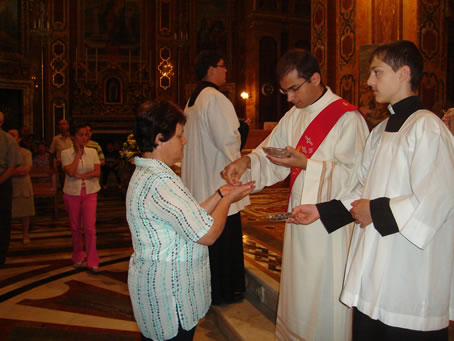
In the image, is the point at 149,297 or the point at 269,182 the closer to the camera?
the point at 149,297

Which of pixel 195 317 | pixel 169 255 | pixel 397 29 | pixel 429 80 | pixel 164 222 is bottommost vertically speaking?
pixel 195 317

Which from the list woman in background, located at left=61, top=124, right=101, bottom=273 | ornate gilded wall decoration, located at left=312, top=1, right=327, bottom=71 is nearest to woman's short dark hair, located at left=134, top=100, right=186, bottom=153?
woman in background, located at left=61, top=124, right=101, bottom=273

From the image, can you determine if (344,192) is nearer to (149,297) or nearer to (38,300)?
(149,297)

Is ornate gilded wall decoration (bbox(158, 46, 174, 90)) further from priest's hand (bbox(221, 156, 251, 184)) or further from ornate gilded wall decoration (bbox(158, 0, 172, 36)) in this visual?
priest's hand (bbox(221, 156, 251, 184))

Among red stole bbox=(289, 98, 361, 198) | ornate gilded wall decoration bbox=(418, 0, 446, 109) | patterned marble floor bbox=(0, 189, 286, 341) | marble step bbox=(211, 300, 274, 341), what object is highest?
ornate gilded wall decoration bbox=(418, 0, 446, 109)

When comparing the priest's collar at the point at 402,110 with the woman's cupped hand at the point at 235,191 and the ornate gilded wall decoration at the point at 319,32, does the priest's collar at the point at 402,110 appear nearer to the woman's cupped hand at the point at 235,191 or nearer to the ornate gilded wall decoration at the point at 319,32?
the woman's cupped hand at the point at 235,191

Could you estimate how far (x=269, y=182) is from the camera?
269 cm

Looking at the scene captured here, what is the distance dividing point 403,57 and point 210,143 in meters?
2.19

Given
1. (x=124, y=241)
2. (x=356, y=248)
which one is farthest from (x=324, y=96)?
(x=124, y=241)

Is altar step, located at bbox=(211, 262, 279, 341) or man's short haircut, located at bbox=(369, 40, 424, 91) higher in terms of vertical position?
man's short haircut, located at bbox=(369, 40, 424, 91)

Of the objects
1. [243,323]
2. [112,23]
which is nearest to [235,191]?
[243,323]

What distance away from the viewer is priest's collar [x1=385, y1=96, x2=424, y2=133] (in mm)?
1666

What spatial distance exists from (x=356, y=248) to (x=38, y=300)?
3.39m

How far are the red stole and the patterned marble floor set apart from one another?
1.51m
